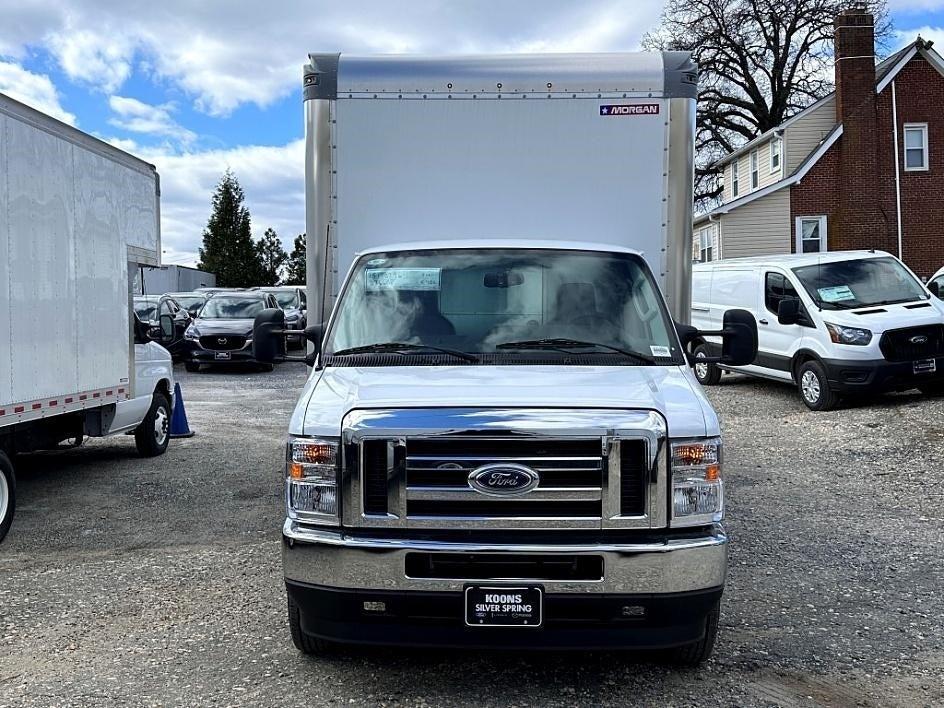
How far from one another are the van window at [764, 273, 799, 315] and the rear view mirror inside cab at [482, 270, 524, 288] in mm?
9378

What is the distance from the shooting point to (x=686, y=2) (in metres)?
43.2

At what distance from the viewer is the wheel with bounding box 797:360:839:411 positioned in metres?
12.6

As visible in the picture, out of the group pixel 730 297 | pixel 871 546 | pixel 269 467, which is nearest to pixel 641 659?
pixel 871 546

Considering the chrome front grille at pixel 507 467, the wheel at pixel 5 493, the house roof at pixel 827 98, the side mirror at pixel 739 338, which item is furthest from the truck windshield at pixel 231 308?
the chrome front grille at pixel 507 467

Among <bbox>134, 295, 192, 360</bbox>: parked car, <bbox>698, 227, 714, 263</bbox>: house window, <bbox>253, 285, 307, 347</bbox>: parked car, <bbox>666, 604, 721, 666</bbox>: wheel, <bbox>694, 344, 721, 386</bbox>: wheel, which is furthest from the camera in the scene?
<bbox>698, 227, 714, 263</bbox>: house window

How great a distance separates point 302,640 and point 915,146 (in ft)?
94.2

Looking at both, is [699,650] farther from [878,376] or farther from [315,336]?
[878,376]

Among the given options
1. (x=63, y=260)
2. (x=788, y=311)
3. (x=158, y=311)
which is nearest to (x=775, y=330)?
(x=788, y=311)

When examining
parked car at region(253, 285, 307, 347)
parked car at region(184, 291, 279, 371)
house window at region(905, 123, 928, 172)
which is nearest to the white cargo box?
parked car at region(184, 291, 279, 371)

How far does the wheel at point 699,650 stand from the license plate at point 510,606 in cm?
81

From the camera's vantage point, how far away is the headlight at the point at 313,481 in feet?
12.8

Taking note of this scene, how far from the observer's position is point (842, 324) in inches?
490

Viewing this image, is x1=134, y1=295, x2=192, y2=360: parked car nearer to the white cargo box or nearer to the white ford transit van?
the white cargo box

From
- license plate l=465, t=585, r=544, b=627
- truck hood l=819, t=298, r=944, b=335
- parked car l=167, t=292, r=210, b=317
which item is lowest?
license plate l=465, t=585, r=544, b=627
